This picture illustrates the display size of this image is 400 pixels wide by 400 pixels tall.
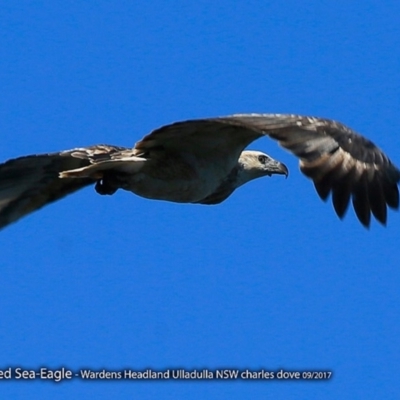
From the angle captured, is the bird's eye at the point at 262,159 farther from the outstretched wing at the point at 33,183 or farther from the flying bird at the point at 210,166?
the outstretched wing at the point at 33,183

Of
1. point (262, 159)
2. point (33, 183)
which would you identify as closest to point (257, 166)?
point (262, 159)

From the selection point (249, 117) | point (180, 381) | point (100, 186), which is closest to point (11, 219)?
point (100, 186)

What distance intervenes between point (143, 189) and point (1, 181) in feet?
5.86

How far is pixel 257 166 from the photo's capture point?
17.2 m

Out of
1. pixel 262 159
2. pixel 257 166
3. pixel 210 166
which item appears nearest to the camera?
pixel 210 166

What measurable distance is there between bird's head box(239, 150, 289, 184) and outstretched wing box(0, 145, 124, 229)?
5.49ft

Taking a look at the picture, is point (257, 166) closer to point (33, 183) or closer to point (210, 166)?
point (210, 166)

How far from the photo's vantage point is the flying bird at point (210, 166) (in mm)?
13883

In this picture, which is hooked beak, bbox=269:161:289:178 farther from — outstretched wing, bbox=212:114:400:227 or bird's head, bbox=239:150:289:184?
outstretched wing, bbox=212:114:400:227

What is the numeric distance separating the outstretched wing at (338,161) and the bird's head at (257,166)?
2671mm

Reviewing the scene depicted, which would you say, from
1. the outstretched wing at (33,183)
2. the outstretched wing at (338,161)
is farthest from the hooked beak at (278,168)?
the outstretched wing at (338,161)

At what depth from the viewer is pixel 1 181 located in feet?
53.9

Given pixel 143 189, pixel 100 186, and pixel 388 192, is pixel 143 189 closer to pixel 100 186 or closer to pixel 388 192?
pixel 100 186

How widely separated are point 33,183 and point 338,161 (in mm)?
3923
